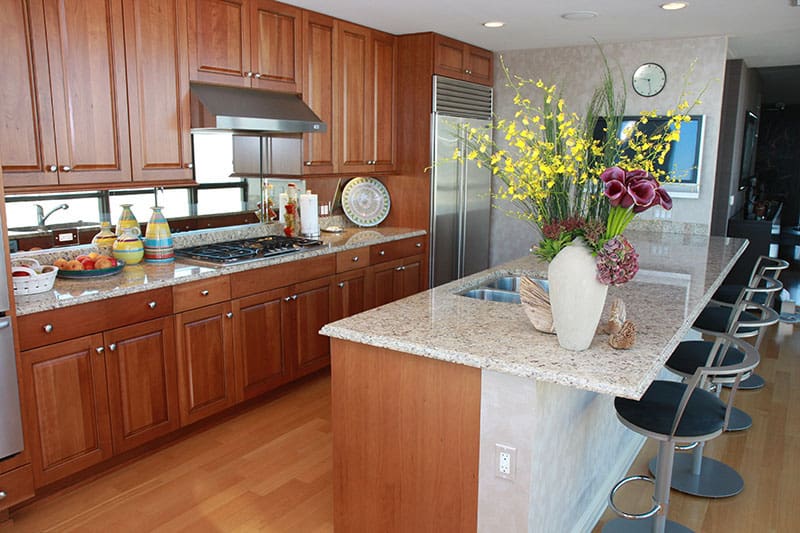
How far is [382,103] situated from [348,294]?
1639 millimetres

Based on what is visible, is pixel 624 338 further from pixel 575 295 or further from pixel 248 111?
pixel 248 111

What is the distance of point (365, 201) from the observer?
5223mm

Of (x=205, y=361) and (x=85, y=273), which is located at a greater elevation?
(x=85, y=273)

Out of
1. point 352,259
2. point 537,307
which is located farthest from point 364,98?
point 537,307

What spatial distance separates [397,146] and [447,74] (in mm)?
709

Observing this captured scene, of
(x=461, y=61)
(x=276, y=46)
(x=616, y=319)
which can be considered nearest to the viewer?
(x=616, y=319)

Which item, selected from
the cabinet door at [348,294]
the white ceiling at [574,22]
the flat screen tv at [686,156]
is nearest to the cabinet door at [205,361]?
the cabinet door at [348,294]

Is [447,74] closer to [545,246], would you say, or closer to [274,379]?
[274,379]

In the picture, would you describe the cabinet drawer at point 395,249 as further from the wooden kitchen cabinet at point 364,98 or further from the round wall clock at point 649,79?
the round wall clock at point 649,79

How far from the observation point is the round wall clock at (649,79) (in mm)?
5090

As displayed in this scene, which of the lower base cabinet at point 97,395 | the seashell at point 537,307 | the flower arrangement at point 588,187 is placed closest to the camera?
the flower arrangement at point 588,187

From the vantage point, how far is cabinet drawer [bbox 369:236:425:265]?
4.62 m

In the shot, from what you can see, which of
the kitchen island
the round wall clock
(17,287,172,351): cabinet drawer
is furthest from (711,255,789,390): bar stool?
(17,287,172,351): cabinet drawer

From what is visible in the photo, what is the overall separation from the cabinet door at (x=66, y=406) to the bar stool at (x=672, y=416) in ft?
7.46
